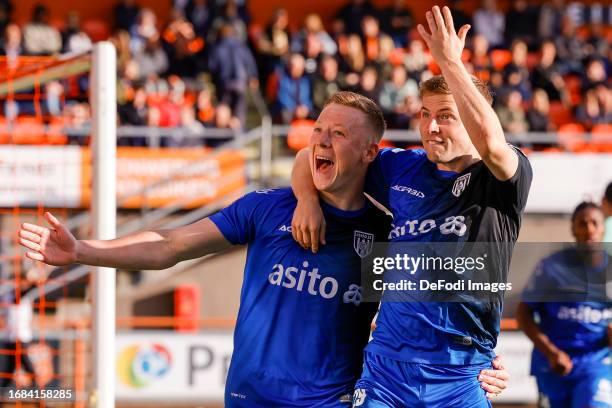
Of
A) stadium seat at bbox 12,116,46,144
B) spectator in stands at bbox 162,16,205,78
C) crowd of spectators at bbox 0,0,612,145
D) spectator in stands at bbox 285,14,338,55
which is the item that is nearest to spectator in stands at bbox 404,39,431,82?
crowd of spectators at bbox 0,0,612,145

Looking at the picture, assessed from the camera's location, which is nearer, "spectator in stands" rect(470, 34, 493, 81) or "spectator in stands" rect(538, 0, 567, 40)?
"spectator in stands" rect(470, 34, 493, 81)

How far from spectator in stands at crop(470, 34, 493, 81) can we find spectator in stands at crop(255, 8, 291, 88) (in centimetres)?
334

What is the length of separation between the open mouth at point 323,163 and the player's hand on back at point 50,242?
3.99 feet

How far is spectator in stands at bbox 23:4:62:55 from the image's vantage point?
54.8 ft

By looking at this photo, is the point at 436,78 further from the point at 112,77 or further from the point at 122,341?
the point at 122,341

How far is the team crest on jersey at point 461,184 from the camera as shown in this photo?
15.0 feet

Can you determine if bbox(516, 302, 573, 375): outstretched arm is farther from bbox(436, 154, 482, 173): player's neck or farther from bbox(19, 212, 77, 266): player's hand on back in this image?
bbox(19, 212, 77, 266): player's hand on back

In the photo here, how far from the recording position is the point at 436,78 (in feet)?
15.1

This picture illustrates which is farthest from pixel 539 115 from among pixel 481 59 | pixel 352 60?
pixel 352 60

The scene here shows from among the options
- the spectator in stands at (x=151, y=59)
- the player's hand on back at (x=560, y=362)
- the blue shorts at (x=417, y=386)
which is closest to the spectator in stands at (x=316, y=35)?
the spectator in stands at (x=151, y=59)

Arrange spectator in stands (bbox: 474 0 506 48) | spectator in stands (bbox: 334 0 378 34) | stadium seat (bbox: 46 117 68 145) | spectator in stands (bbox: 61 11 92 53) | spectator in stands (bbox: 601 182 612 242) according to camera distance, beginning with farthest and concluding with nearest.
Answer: spectator in stands (bbox: 474 0 506 48) < spectator in stands (bbox: 334 0 378 34) < spectator in stands (bbox: 61 11 92 53) < stadium seat (bbox: 46 117 68 145) < spectator in stands (bbox: 601 182 612 242)

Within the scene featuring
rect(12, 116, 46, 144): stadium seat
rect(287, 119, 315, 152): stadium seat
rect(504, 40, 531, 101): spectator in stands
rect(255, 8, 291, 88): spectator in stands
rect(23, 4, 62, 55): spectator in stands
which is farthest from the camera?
rect(255, 8, 291, 88): spectator in stands

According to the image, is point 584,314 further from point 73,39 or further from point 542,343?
point 73,39

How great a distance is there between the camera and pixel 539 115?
17312mm
